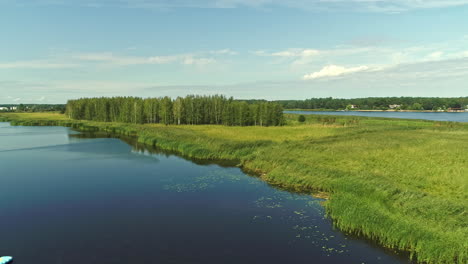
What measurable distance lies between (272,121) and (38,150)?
216ft

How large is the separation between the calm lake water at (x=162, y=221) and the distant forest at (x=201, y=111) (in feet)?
205

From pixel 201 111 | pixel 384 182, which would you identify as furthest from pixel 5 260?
pixel 201 111

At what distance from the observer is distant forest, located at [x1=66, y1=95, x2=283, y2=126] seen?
96.9 m

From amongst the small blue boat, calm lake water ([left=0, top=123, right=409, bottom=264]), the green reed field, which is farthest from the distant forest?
the small blue boat

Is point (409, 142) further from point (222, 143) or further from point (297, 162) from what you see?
point (222, 143)

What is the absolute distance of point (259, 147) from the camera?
46500 millimetres

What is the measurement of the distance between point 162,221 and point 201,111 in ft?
274

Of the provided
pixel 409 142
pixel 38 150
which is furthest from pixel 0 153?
pixel 409 142

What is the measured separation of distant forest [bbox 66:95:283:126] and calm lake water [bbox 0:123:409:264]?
6239 cm

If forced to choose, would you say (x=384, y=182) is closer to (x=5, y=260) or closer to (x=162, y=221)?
(x=162, y=221)

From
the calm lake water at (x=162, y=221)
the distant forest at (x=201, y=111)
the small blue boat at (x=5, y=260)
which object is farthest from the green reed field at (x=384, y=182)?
the distant forest at (x=201, y=111)

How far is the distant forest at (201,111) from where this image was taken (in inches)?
3816

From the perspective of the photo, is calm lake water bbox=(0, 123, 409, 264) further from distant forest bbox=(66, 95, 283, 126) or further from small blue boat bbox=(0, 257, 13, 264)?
distant forest bbox=(66, 95, 283, 126)

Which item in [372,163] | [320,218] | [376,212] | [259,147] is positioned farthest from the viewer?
[259,147]
